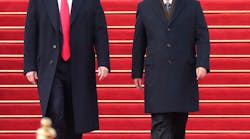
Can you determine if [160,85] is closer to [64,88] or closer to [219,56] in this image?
[64,88]

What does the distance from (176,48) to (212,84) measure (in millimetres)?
2006

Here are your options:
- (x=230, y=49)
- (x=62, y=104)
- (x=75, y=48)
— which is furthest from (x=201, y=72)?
(x=230, y=49)

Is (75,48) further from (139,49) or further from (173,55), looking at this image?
(173,55)

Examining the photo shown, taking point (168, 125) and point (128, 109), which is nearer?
point (168, 125)

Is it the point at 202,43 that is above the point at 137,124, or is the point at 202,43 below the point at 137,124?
above

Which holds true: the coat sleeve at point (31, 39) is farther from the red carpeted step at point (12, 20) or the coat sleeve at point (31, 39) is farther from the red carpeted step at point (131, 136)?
the red carpeted step at point (12, 20)

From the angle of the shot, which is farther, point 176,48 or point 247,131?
point 247,131

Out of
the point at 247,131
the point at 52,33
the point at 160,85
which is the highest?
the point at 52,33

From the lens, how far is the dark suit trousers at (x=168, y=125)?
211 inches

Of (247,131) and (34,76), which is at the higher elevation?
(34,76)

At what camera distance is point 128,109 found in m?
7.20

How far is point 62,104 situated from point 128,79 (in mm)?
2434

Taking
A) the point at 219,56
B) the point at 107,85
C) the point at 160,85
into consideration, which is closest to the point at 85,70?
the point at 160,85

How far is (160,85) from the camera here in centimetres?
550
